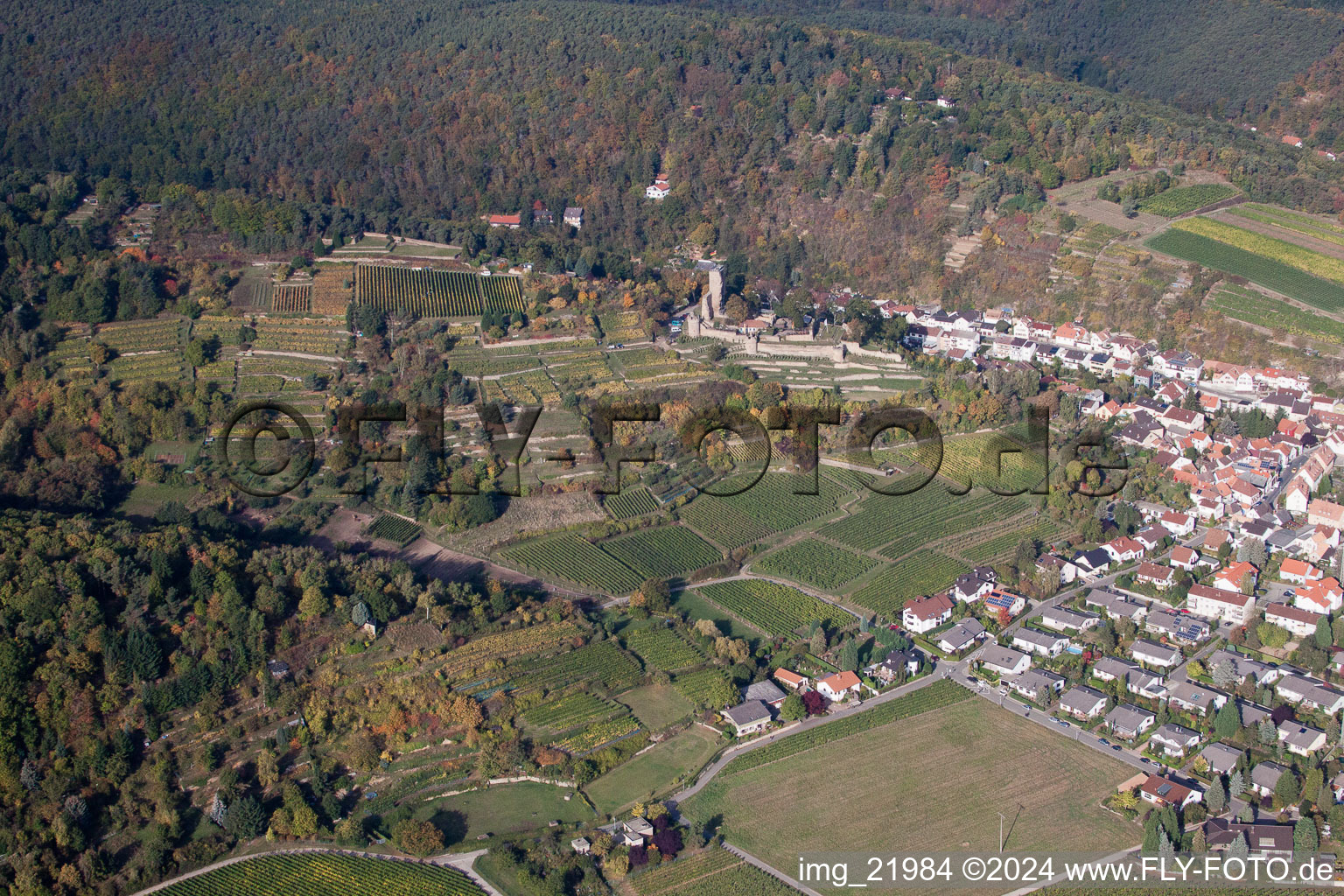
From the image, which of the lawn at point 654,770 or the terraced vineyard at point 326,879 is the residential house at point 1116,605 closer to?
the lawn at point 654,770

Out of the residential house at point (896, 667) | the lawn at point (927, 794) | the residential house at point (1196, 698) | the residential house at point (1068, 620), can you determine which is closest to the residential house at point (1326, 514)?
the residential house at point (1068, 620)

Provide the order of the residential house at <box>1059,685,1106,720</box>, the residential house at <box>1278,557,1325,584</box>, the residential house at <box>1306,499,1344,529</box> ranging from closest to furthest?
the residential house at <box>1059,685,1106,720</box>, the residential house at <box>1278,557,1325,584</box>, the residential house at <box>1306,499,1344,529</box>

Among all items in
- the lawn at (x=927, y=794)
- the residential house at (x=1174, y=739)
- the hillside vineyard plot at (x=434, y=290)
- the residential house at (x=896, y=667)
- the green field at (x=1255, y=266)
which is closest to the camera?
the lawn at (x=927, y=794)

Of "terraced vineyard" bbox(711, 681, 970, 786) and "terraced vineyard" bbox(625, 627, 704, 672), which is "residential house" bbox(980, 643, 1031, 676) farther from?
"terraced vineyard" bbox(625, 627, 704, 672)

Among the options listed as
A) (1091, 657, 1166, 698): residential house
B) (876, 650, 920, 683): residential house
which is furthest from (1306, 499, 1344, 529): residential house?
(876, 650, 920, 683): residential house

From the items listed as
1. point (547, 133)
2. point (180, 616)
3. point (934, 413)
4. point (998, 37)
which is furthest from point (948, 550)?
point (998, 37)

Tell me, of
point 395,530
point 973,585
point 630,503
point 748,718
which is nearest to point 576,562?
point 630,503

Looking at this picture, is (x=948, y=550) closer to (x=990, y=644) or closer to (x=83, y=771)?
(x=990, y=644)
